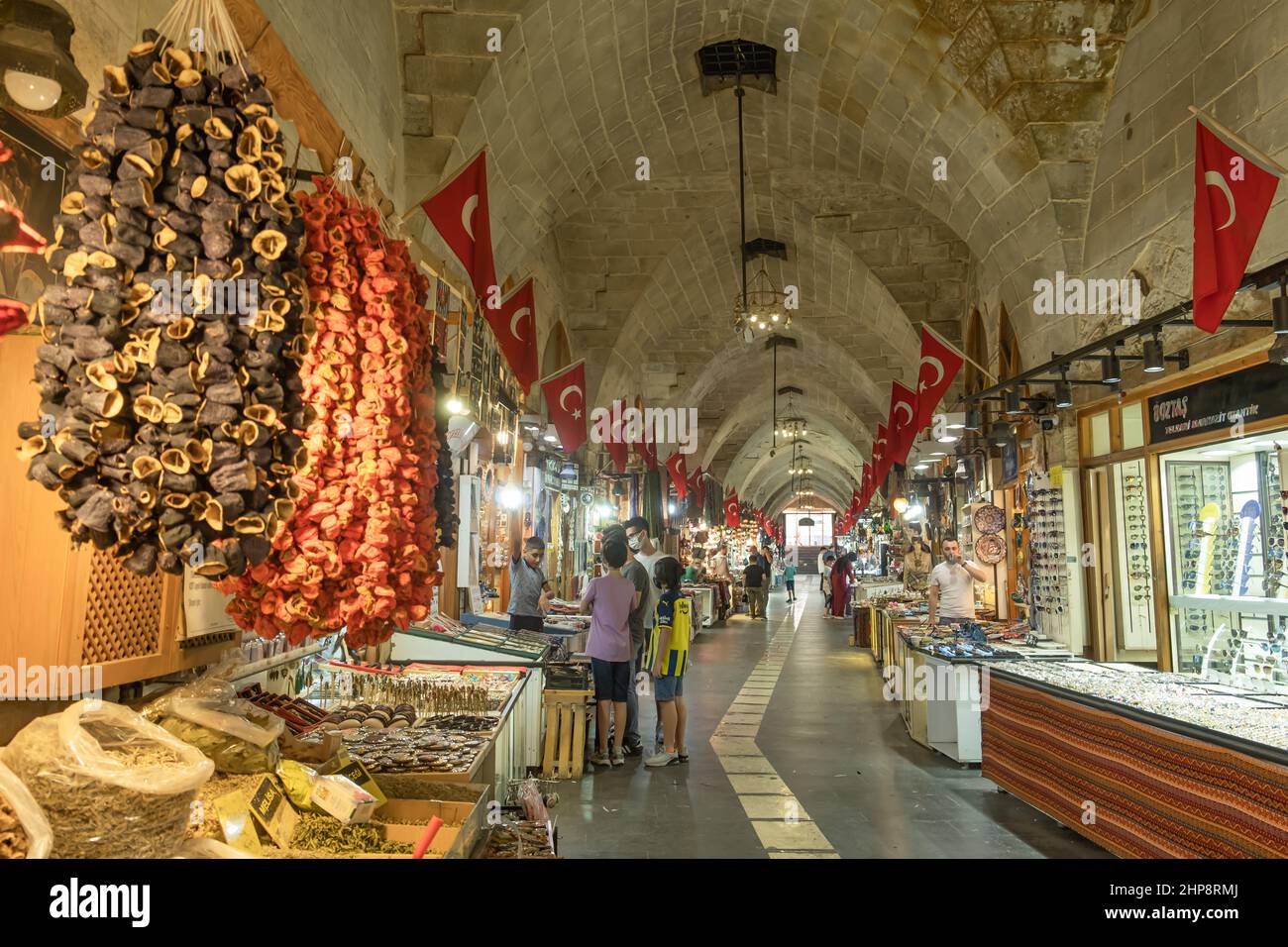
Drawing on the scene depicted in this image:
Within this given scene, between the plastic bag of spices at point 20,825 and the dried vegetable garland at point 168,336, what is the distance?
0.39 metres

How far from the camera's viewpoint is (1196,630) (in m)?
6.41

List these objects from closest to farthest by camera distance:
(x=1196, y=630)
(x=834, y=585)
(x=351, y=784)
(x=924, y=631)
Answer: (x=351, y=784)
(x=1196, y=630)
(x=924, y=631)
(x=834, y=585)

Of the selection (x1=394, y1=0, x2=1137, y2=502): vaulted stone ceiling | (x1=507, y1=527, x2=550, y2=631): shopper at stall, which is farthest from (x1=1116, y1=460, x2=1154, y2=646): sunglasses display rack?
(x1=507, y1=527, x2=550, y2=631): shopper at stall

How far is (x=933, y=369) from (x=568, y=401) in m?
3.72

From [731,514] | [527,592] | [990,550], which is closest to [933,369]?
[990,550]

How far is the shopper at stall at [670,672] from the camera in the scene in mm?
6168

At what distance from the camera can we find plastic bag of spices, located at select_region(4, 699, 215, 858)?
1383 millimetres

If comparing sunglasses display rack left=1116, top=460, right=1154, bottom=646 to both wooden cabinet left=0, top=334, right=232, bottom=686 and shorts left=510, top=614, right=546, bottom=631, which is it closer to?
shorts left=510, top=614, right=546, bottom=631

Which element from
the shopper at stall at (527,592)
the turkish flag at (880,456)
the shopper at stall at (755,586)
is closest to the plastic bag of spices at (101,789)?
the shopper at stall at (527,592)

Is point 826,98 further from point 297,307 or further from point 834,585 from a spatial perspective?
point 834,585

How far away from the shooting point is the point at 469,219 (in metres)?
4.59

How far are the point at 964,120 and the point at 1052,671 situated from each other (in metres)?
4.59

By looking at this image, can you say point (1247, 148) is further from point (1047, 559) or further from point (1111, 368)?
point (1047, 559)
